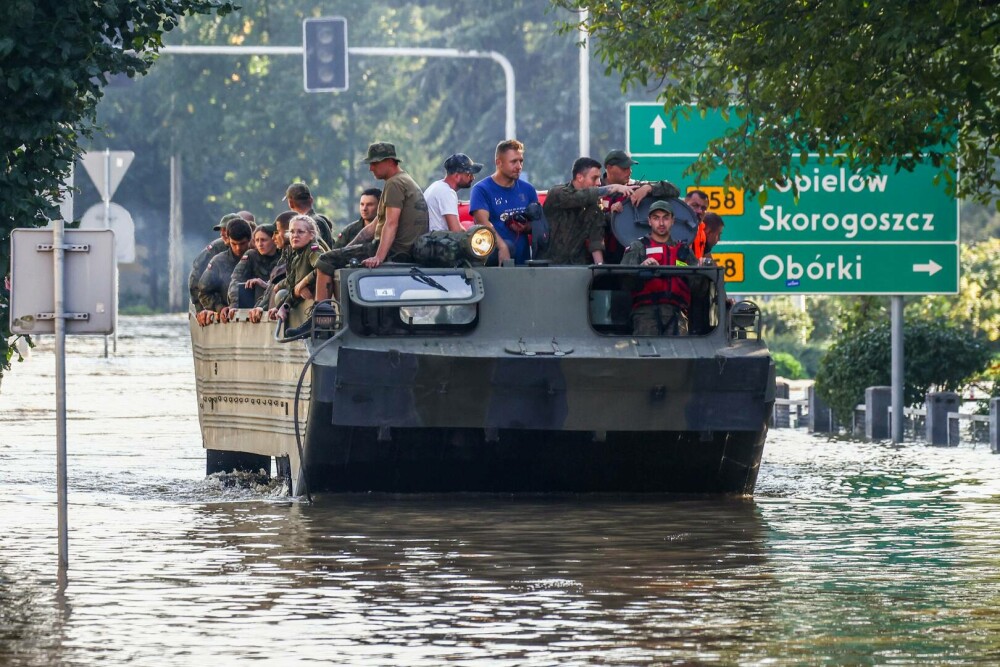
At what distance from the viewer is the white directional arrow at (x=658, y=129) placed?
25.0 m

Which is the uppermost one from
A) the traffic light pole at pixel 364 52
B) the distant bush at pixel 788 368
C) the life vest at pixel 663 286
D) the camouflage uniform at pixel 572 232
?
the traffic light pole at pixel 364 52

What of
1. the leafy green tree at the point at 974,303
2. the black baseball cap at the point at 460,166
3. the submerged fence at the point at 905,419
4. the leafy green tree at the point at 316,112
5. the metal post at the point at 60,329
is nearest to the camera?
the metal post at the point at 60,329

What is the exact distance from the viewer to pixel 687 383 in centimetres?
1611

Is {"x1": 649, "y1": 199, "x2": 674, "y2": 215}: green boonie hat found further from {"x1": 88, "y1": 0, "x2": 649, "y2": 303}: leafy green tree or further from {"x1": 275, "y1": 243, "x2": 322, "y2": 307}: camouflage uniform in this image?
{"x1": 88, "y1": 0, "x2": 649, "y2": 303}: leafy green tree

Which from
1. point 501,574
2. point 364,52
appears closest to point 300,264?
point 501,574

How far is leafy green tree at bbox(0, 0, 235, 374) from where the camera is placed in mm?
17219

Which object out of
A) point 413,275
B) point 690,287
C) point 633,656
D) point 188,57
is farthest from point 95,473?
point 188,57

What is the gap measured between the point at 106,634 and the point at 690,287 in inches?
326

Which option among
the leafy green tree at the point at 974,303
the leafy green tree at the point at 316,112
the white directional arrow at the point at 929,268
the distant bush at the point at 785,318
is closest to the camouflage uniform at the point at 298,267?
the white directional arrow at the point at 929,268

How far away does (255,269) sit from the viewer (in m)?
18.8

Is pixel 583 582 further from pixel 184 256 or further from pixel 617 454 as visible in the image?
pixel 184 256

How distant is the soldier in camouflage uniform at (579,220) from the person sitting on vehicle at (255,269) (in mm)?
2468

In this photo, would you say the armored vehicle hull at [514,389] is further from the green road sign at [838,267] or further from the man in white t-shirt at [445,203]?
the green road sign at [838,267]

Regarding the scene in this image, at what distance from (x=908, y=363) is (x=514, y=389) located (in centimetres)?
1150
